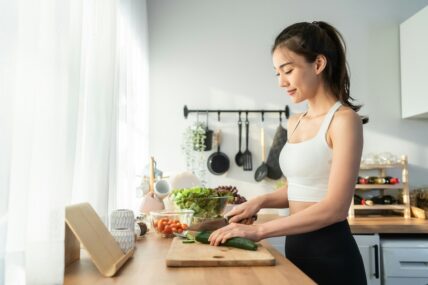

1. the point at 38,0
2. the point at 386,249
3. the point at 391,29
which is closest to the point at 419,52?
the point at 391,29

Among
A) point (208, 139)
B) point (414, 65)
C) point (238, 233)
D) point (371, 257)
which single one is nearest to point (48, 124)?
point (238, 233)

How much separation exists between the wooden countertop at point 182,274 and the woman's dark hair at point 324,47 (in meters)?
0.53

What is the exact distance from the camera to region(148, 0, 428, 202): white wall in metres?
2.92

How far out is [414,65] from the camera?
275 centimetres

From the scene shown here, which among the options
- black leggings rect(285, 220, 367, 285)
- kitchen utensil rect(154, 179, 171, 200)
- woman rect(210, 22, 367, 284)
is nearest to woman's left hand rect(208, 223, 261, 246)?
woman rect(210, 22, 367, 284)

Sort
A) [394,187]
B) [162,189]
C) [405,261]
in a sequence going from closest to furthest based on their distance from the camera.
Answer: [162,189] < [405,261] < [394,187]

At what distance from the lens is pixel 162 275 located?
3.31ft

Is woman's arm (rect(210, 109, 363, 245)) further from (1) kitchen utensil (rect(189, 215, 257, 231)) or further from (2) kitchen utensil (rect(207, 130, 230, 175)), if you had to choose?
(2) kitchen utensil (rect(207, 130, 230, 175))

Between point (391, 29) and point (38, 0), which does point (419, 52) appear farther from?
point (38, 0)

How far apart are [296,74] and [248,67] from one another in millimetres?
1709

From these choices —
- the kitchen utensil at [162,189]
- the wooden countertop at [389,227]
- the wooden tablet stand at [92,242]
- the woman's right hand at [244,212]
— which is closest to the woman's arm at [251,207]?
the woman's right hand at [244,212]

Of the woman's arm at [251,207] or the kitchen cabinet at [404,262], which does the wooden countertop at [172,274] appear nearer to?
the woman's arm at [251,207]

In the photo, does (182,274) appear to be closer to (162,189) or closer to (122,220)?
(122,220)

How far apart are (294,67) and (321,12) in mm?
1899
